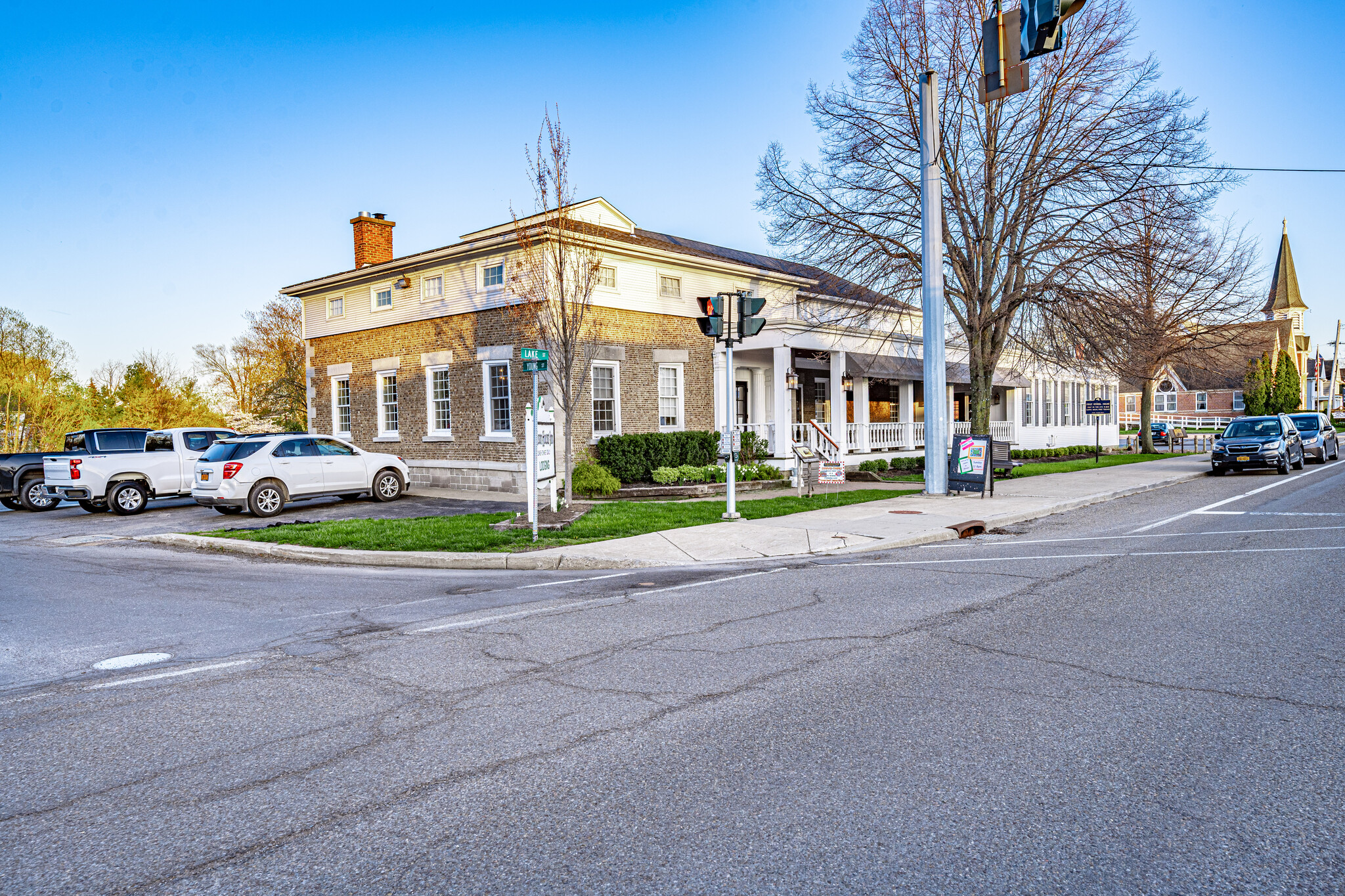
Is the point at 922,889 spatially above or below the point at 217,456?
below

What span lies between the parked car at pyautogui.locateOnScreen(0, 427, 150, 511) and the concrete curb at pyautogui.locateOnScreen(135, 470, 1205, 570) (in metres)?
6.57

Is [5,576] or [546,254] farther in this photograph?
[546,254]

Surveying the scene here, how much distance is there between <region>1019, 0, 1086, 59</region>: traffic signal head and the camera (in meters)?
9.59

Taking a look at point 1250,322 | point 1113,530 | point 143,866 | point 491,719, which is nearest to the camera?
point 143,866

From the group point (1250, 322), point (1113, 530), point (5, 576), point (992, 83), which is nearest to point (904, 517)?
point (1113, 530)

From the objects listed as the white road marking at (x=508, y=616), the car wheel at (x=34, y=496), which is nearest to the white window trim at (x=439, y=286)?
the car wheel at (x=34, y=496)

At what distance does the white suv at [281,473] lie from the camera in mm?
17219

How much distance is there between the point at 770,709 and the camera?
193 inches

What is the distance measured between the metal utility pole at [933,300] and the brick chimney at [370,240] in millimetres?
16679

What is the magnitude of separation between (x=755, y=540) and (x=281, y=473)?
427 inches

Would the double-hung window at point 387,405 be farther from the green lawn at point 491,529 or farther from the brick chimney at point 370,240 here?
the green lawn at point 491,529

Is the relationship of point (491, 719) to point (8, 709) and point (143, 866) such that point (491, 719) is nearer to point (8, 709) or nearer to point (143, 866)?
point (143, 866)

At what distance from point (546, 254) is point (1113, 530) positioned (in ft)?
39.2

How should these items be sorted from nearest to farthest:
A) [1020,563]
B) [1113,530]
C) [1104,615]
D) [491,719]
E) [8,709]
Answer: [491,719] → [8,709] → [1104,615] → [1020,563] → [1113,530]
